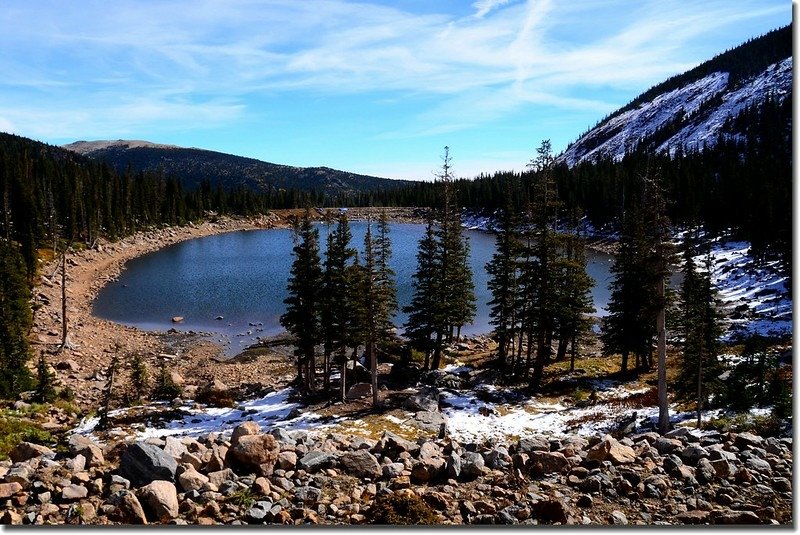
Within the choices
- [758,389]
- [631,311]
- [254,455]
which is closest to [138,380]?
[254,455]

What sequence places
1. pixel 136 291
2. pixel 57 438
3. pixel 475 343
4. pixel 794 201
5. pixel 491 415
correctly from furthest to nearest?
pixel 136 291 → pixel 475 343 → pixel 491 415 → pixel 57 438 → pixel 794 201

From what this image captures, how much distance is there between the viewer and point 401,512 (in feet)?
29.0

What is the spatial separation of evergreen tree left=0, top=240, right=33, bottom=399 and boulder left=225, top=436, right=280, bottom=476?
20122 millimetres

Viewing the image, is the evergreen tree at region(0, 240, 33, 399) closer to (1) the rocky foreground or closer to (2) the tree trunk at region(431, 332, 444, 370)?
(1) the rocky foreground

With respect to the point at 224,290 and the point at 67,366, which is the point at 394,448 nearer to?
the point at 67,366

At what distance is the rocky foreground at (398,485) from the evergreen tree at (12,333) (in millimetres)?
Answer: 16560

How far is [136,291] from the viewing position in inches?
2441

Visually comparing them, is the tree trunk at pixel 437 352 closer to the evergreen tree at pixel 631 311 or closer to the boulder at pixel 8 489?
the evergreen tree at pixel 631 311

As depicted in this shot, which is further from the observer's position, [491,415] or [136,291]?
[136,291]

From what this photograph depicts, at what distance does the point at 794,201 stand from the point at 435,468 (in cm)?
837

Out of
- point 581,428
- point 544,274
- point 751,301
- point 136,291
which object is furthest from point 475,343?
point 136,291

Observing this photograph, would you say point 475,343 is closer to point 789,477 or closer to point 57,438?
point 57,438

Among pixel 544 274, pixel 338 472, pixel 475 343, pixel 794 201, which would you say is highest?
pixel 794 201

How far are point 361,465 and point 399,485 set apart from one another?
44.8 inches
